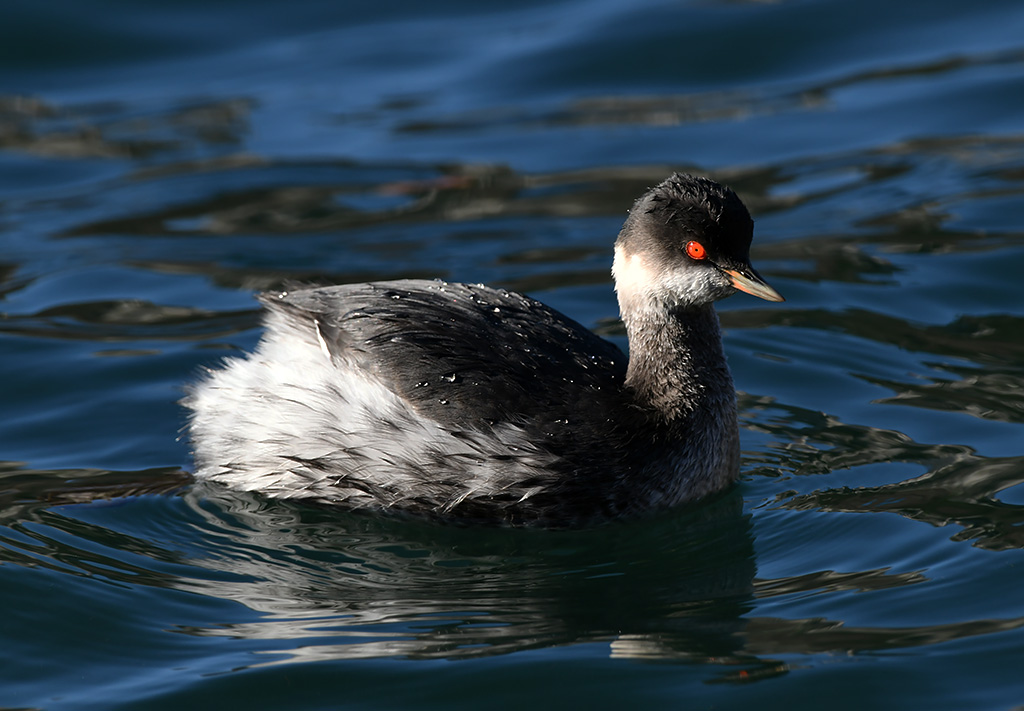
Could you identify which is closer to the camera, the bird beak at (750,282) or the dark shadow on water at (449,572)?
the dark shadow on water at (449,572)

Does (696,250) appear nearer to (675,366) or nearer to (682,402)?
(675,366)

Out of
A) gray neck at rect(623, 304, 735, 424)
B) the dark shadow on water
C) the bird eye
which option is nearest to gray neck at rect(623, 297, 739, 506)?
gray neck at rect(623, 304, 735, 424)

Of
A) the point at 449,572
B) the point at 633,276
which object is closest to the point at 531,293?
the point at 633,276

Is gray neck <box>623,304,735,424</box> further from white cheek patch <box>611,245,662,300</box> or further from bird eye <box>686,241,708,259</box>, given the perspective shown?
bird eye <box>686,241,708,259</box>

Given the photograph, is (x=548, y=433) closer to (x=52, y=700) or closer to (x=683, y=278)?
(x=683, y=278)

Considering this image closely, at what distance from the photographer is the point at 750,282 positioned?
5945 mm

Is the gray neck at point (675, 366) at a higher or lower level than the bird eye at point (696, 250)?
lower

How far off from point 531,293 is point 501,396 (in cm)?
313

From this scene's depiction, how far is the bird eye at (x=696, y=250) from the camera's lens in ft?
A: 19.5

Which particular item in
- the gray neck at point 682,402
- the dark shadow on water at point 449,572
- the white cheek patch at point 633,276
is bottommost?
the dark shadow on water at point 449,572

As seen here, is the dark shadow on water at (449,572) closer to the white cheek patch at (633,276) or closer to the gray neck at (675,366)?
the gray neck at (675,366)

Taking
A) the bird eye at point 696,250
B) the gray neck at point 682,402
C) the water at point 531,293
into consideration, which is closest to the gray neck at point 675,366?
the gray neck at point 682,402

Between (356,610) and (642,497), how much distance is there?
1364 mm

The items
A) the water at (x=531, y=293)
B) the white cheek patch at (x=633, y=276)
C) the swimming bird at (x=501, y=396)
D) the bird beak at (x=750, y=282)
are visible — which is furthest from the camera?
the white cheek patch at (x=633, y=276)
